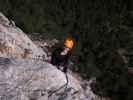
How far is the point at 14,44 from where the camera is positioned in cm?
816

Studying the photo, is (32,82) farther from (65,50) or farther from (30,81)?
(65,50)

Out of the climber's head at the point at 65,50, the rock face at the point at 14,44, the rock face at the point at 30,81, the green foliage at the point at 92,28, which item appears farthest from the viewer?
the green foliage at the point at 92,28

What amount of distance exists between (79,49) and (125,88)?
2383mm

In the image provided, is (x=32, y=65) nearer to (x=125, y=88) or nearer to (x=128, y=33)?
(x=125, y=88)

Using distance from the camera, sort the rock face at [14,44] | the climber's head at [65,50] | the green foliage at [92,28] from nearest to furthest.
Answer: the climber's head at [65,50], the rock face at [14,44], the green foliage at [92,28]

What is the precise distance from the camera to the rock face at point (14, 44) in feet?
25.8

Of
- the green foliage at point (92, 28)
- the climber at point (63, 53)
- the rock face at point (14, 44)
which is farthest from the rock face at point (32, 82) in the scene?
the green foliage at point (92, 28)

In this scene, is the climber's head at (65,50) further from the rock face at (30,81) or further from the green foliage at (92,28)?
the green foliage at (92,28)

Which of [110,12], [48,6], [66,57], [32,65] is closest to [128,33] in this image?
[110,12]

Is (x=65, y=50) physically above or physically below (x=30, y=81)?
above

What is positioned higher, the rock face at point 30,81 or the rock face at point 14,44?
the rock face at point 14,44

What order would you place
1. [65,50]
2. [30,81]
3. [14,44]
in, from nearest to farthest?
[30,81]
[65,50]
[14,44]

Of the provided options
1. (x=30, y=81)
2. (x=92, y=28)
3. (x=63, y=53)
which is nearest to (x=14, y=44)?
(x=63, y=53)

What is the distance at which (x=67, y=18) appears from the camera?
13.5 metres
